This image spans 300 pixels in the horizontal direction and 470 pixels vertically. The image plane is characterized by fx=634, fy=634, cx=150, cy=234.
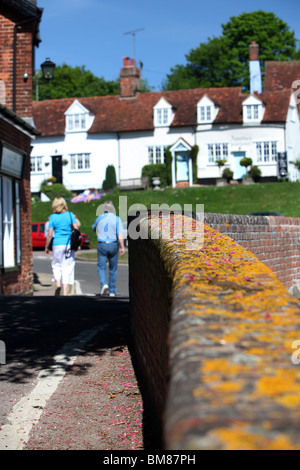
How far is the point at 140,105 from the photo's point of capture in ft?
164

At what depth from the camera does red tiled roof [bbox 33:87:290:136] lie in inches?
1876

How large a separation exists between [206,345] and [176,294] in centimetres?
68

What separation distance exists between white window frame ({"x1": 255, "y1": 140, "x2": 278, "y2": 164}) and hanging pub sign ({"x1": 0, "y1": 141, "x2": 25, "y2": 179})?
34357 mm

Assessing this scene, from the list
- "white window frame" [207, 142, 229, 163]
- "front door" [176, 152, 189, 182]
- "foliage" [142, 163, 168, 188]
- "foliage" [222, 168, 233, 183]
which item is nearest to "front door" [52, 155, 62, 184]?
"foliage" [142, 163, 168, 188]

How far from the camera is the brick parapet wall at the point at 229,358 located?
175 cm

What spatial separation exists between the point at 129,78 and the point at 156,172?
875 cm

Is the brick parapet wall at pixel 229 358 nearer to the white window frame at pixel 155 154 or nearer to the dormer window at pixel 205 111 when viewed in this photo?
the dormer window at pixel 205 111

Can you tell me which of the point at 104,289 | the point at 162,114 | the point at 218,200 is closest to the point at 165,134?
the point at 162,114

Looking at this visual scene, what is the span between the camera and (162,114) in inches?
1893

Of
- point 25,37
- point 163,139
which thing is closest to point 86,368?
point 25,37

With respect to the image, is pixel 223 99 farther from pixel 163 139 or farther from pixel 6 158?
pixel 6 158

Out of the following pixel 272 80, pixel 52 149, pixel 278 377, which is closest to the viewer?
pixel 278 377

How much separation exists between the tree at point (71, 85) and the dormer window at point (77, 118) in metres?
25.1

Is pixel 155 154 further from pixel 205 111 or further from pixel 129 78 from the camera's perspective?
pixel 129 78
